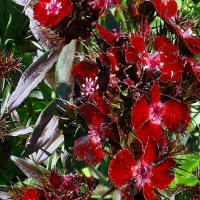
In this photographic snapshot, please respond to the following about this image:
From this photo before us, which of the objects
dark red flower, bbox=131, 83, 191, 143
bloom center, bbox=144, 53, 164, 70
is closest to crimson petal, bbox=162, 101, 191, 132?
dark red flower, bbox=131, 83, 191, 143

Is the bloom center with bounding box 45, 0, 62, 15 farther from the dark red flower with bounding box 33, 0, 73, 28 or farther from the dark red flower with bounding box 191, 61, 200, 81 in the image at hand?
the dark red flower with bounding box 191, 61, 200, 81

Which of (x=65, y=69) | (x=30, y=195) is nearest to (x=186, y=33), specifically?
(x=65, y=69)

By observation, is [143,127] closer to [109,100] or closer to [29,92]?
[109,100]

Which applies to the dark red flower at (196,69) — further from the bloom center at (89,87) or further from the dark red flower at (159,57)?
the bloom center at (89,87)

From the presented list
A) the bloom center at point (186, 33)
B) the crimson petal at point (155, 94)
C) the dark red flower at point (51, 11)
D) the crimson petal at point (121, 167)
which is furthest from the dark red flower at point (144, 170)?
the dark red flower at point (51, 11)

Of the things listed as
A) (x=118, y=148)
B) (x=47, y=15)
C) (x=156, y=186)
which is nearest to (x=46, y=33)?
(x=47, y=15)
